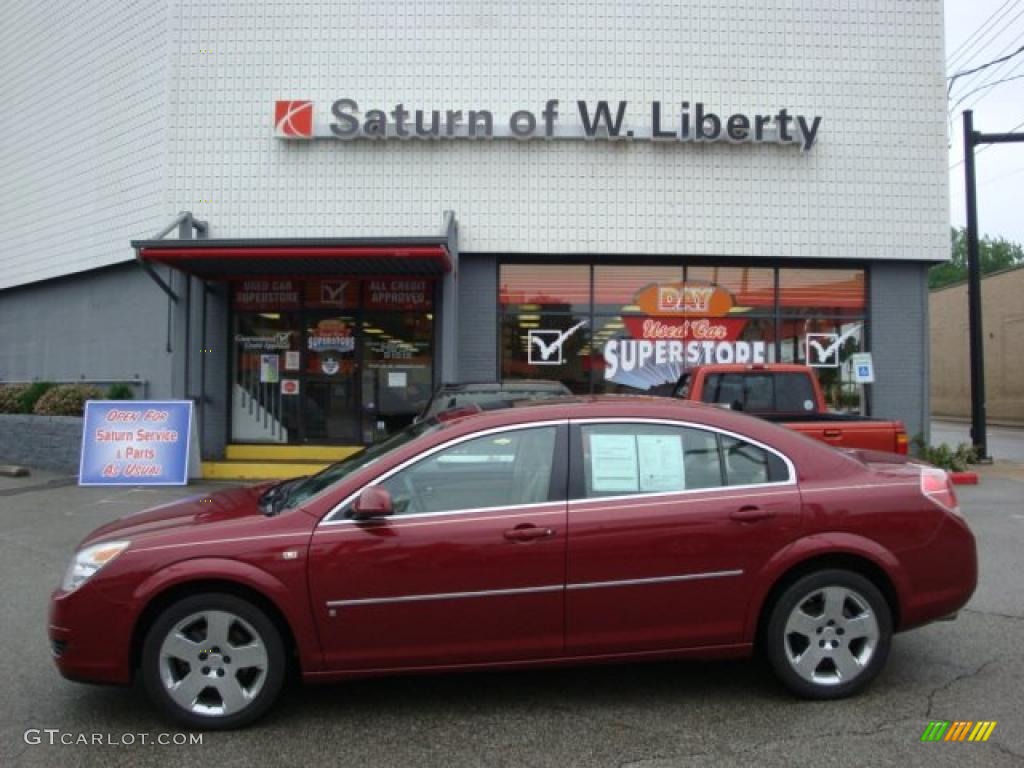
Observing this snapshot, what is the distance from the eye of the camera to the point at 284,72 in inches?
544

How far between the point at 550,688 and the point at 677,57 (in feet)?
40.0

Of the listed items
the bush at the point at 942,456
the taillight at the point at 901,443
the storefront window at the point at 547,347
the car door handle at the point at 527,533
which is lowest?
the bush at the point at 942,456

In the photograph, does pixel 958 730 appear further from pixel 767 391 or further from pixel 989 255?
pixel 989 255

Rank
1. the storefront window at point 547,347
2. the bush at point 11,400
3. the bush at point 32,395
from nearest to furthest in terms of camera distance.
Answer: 1. the storefront window at point 547,347
2. the bush at point 32,395
3. the bush at point 11,400

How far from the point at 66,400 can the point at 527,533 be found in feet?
41.1

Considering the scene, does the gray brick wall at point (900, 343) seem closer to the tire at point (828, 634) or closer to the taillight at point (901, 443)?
the taillight at point (901, 443)

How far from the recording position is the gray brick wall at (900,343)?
1399 cm

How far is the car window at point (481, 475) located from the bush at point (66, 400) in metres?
11.6

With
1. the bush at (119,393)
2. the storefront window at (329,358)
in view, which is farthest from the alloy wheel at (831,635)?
the bush at (119,393)

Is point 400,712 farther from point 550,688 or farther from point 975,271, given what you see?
point 975,271

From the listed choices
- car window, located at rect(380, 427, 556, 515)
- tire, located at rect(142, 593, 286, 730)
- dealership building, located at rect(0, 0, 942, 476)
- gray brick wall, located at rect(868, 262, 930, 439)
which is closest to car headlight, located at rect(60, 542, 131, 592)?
tire, located at rect(142, 593, 286, 730)

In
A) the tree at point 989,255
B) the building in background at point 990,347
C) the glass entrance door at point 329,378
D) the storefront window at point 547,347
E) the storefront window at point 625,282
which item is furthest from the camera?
the tree at point 989,255

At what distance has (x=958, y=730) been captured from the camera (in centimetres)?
379

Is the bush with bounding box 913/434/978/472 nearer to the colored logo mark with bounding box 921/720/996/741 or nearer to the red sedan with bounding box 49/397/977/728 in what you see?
the red sedan with bounding box 49/397/977/728
